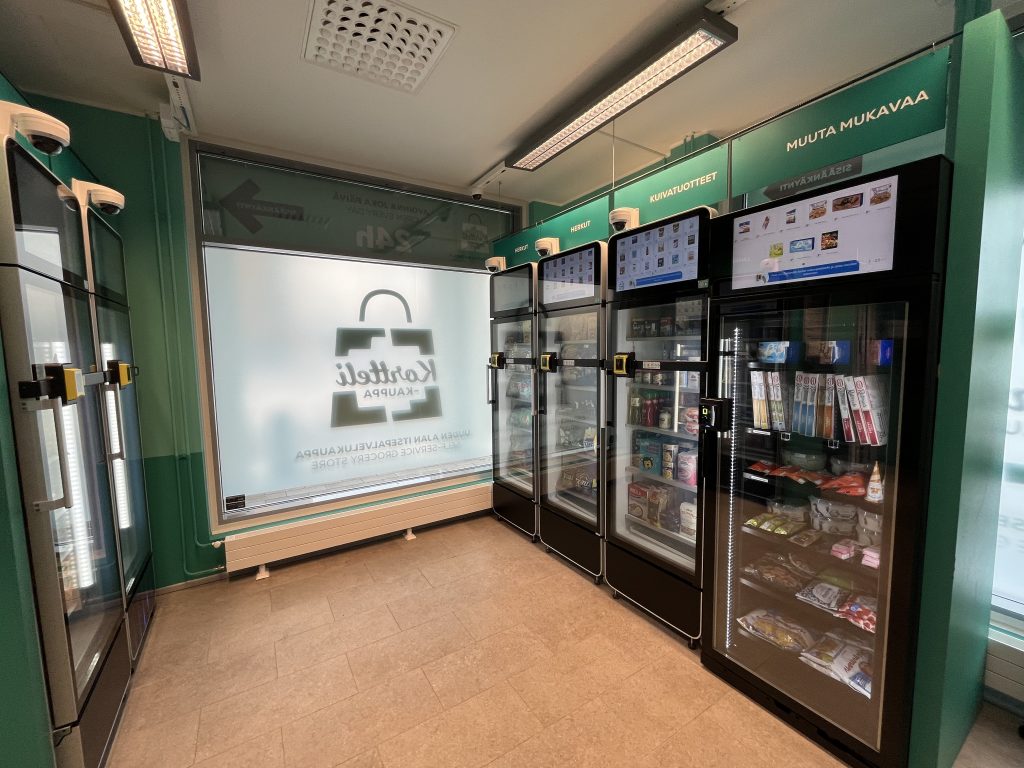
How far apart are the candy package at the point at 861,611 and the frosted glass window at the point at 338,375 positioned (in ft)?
10.3

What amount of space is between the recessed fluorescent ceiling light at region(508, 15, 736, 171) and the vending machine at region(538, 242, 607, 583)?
0.81 metres

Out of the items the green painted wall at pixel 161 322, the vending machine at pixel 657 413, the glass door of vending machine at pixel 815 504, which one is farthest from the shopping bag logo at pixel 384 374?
the glass door of vending machine at pixel 815 504

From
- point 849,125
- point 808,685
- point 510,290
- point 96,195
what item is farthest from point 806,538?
point 96,195

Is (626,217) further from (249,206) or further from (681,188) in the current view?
(249,206)

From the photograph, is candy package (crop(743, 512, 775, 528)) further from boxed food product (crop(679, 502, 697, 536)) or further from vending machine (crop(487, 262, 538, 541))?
vending machine (crop(487, 262, 538, 541))

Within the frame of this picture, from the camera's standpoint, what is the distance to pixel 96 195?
219 cm

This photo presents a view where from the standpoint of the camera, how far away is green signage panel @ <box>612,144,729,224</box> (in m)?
2.23

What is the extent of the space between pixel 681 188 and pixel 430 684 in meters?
3.09

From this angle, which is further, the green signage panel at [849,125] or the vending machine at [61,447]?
the green signage panel at [849,125]

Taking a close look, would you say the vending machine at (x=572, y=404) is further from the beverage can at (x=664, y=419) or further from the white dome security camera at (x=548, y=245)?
the beverage can at (x=664, y=419)

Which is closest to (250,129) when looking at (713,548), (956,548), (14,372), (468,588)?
(14,372)

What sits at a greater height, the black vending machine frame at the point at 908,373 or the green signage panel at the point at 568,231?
the green signage panel at the point at 568,231

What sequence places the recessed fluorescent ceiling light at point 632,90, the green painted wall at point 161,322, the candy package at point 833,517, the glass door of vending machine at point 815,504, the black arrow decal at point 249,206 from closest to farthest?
the glass door of vending machine at point 815,504
the candy package at point 833,517
the recessed fluorescent ceiling light at point 632,90
the green painted wall at point 161,322
the black arrow decal at point 249,206

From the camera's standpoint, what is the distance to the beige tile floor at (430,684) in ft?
5.87
